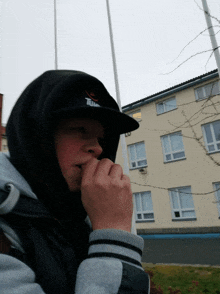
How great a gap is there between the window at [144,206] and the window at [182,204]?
1632mm

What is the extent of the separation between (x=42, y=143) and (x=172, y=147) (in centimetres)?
1473

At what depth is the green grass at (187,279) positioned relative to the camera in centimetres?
432

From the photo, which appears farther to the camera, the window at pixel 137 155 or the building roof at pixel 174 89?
the window at pixel 137 155

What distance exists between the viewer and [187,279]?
4938mm

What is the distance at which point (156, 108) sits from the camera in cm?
1574

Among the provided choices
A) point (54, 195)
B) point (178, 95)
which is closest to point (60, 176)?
point (54, 195)

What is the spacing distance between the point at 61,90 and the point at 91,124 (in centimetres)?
22

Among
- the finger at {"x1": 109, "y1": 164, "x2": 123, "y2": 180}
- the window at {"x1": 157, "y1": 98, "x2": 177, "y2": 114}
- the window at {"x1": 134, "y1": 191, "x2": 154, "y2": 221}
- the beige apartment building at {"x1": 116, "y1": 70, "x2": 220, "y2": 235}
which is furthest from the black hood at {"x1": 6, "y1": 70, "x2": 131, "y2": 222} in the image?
the window at {"x1": 134, "y1": 191, "x2": 154, "y2": 221}

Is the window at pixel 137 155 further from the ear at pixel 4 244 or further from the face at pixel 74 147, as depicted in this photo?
the ear at pixel 4 244

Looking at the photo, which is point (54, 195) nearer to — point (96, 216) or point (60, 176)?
point (60, 176)

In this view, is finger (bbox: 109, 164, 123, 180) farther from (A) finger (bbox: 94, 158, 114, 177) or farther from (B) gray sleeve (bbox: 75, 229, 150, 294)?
(B) gray sleeve (bbox: 75, 229, 150, 294)

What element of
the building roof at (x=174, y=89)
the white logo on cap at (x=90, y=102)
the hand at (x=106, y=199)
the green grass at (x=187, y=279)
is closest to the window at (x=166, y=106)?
the building roof at (x=174, y=89)

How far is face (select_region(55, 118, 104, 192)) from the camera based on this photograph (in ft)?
3.44

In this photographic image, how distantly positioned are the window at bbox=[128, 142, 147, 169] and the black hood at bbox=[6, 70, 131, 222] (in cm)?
1531
